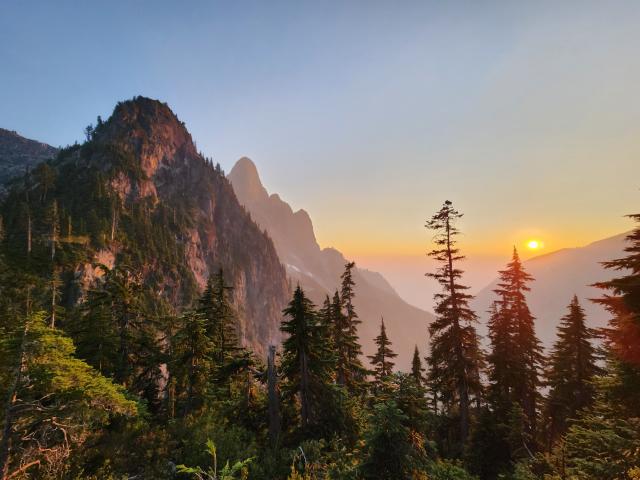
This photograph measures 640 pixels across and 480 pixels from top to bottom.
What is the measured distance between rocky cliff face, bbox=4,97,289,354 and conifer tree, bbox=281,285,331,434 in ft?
68.4

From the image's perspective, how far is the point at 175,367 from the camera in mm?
18297

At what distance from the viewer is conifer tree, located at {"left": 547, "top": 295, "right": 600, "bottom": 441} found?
19.5m

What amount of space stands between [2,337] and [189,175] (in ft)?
546

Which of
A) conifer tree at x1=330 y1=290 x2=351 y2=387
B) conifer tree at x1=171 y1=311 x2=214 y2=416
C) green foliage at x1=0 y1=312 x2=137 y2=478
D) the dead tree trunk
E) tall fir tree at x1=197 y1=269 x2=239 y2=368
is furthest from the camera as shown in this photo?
tall fir tree at x1=197 y1=269 x2=239 y2=368

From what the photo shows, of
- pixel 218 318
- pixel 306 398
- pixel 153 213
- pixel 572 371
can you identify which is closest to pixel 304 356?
pixel 306 398

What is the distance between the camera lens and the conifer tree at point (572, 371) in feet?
64.0

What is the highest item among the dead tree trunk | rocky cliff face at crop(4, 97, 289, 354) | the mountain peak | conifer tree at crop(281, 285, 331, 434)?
the mountain peak

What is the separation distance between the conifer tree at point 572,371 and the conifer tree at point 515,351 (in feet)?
3.64

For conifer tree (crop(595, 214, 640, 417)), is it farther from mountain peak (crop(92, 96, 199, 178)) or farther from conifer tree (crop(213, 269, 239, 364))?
mountain peak (crop(92, 96, 199, 178))

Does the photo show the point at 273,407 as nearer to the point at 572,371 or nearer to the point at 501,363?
the point at 501,363

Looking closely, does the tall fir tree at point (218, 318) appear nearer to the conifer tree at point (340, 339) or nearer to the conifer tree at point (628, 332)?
the conifer tree at point (340, 339)

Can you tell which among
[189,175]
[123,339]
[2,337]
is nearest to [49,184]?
[189,175]

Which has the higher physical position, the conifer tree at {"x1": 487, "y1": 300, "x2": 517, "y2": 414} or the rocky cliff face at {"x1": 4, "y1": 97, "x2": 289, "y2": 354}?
the rocky cliff face at {"x1": 4, "y1": 97, "x2": 289, "y2": 354}

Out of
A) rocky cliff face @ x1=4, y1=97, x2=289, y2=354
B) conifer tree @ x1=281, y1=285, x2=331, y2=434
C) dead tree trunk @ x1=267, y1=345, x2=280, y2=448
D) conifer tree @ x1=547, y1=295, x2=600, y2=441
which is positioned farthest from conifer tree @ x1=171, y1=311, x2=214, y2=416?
conifer tree @ x1=547, y1=295, x2=600, y2=441
